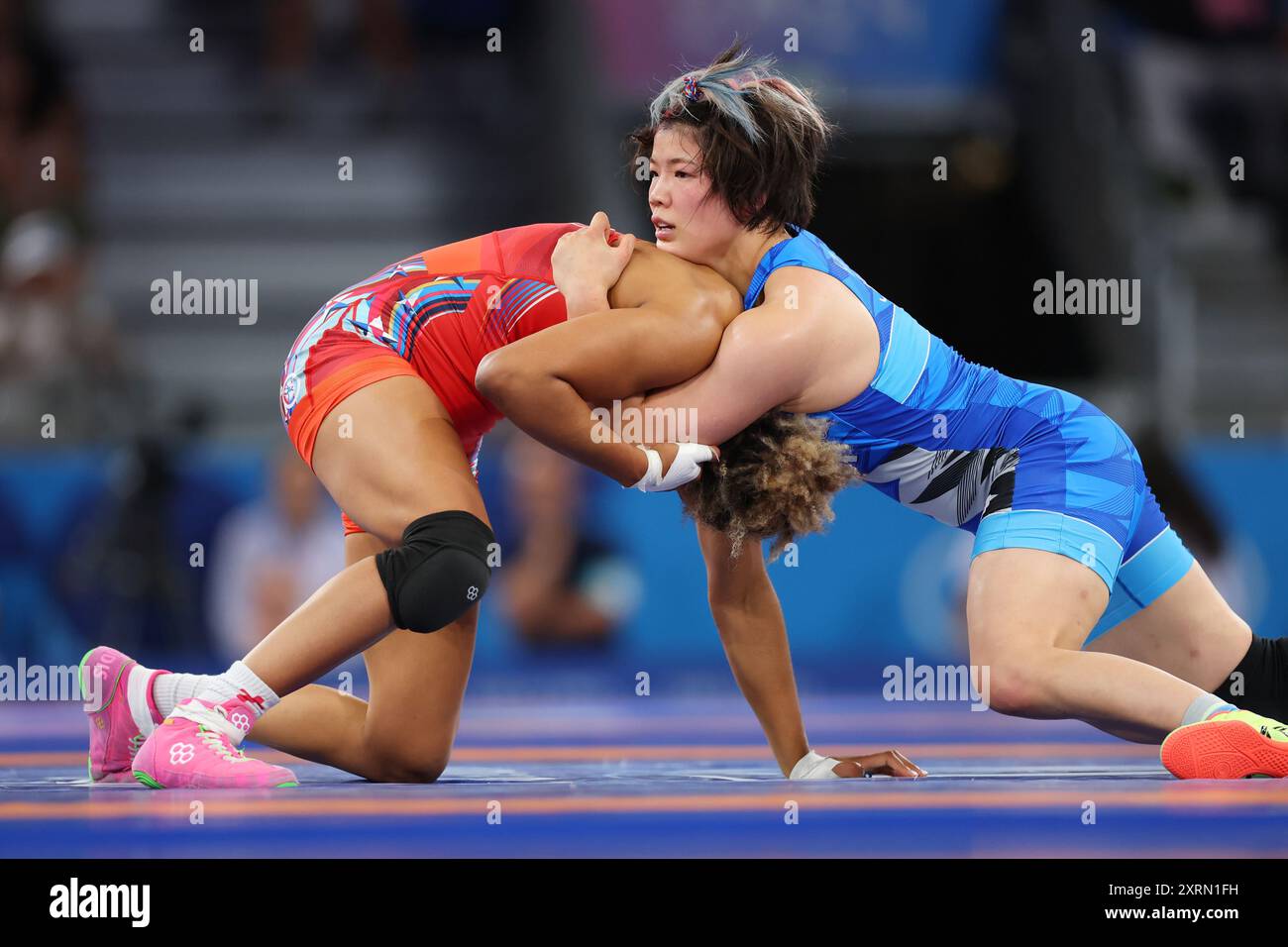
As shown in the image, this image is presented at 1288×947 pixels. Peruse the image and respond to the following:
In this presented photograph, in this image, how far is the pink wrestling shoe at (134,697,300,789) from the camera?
274 cm

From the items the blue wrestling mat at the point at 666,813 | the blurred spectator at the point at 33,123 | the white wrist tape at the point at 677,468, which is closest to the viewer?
the blue wrestling mat at the point at 666,813

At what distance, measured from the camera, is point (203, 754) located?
2.75m

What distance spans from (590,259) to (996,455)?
89 centimetres

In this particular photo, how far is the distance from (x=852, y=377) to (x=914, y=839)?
1.03 meters

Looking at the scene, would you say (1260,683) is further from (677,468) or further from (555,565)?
(555,565)

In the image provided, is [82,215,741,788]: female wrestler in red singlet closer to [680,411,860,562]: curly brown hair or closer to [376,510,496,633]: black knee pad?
[376,510,496,633]: black knee pad

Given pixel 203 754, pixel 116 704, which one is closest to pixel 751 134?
pixel 203 754

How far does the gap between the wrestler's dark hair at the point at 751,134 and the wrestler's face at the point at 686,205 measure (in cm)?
2

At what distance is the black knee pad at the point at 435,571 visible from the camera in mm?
2686

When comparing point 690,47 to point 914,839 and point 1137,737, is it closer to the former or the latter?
point 1137,737

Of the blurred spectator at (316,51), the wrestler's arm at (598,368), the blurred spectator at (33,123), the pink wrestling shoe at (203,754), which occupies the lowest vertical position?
the pink wrestling shoe at (203,754)

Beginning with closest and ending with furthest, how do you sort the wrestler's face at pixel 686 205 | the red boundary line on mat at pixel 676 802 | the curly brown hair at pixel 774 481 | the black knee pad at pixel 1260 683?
1. the red boundary line on mat at pixel 676 802
2. the curly brown hair at pixel 774 481
3. the wrestler's face at pixel 686 205
4. the black knee pad at pixel 1260 683

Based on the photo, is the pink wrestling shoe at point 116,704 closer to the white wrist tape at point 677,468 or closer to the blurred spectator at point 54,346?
the white wrist tape at point 677,468

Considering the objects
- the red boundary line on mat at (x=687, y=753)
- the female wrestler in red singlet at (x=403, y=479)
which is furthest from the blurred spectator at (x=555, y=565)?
the female wrestler in red singlet at (x=403, y=479)
